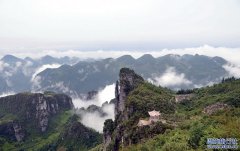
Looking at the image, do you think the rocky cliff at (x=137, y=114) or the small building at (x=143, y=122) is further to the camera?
the small building at (x=143, y=122)

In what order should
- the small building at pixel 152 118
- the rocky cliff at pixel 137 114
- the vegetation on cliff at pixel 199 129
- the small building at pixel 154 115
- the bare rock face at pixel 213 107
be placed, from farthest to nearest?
1. the bare rock face at pixel 213 107
2. the small building at pixel 154 115
3. the small building at pixel 152 118
4. the rocky cliff at pixel 137 114
5. the vegetation on cliff at pixel 199 129

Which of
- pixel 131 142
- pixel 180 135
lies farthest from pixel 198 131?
pixel 131 142

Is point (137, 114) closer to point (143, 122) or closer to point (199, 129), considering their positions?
point (143, 122)

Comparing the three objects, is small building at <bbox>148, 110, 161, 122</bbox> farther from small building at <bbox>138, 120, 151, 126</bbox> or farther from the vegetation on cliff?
the vegetation on cliff

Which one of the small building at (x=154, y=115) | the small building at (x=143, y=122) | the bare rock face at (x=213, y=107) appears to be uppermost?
the bare rock face at (x=213, y=107)

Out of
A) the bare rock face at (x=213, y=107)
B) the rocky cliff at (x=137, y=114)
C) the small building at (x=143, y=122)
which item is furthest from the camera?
the bare rock face at (x=213, y=107)

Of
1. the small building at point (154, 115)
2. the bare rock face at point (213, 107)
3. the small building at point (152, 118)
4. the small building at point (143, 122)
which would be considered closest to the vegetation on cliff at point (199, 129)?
the bare rock face at point (213, 107)

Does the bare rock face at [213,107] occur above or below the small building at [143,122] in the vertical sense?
above

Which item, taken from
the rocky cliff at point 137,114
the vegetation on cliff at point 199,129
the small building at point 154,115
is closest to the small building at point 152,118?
the small building at point 154,115

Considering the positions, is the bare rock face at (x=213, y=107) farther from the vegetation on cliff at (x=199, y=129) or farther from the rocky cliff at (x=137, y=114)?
the rocky cliff at (x=137, y=114)

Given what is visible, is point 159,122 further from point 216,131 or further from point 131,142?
point 216,131

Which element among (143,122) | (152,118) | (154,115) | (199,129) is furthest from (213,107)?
(199,129)
